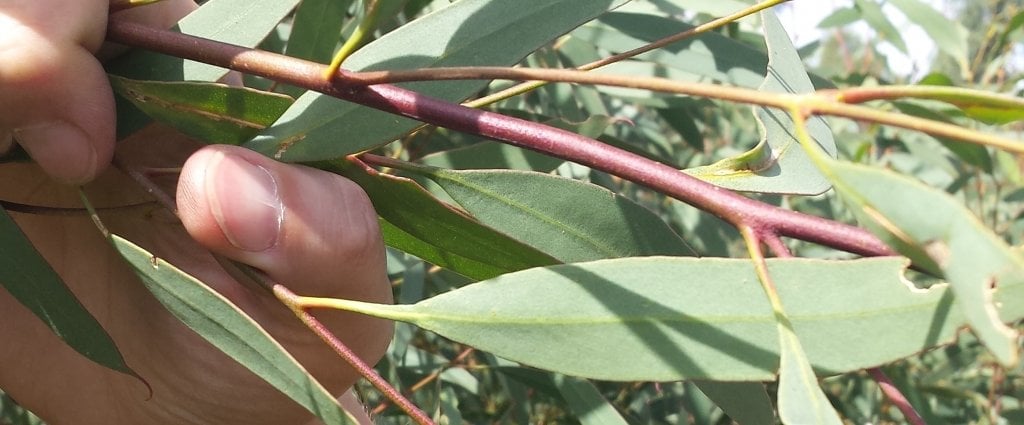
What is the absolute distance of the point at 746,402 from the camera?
1.93 feet

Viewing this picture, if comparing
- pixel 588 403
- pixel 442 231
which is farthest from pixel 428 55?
pixel 588 403

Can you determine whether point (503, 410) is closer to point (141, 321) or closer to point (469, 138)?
point (469, 138)

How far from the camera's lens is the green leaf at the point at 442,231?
58 cm

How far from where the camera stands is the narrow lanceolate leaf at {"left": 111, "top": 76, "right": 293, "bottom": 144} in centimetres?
57

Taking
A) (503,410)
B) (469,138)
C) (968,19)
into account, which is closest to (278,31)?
(469,138)

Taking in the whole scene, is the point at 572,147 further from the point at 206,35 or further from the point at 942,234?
the point at 206,35

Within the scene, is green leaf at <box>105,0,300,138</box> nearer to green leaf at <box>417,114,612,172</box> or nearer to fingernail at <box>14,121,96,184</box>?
fingernail at <box>14,121,96,184</box>

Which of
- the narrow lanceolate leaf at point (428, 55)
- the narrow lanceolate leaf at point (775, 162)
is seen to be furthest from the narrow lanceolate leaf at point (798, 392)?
the narrow lanceolate leaf at point (428, 55)

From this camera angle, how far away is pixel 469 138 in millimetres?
1514

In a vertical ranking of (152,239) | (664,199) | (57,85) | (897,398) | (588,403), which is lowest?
(664,199)

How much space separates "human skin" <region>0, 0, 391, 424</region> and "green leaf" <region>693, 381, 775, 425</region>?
275mm

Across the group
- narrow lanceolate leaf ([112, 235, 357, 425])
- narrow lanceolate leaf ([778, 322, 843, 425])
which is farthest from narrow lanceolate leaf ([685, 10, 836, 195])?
narrow lanceolate leaf ([112, 235, 357, 425])

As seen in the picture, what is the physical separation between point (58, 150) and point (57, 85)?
5 centimetres

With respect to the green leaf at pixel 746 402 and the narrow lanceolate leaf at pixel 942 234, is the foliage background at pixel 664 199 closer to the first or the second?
the green leaf at pixel 746 402
